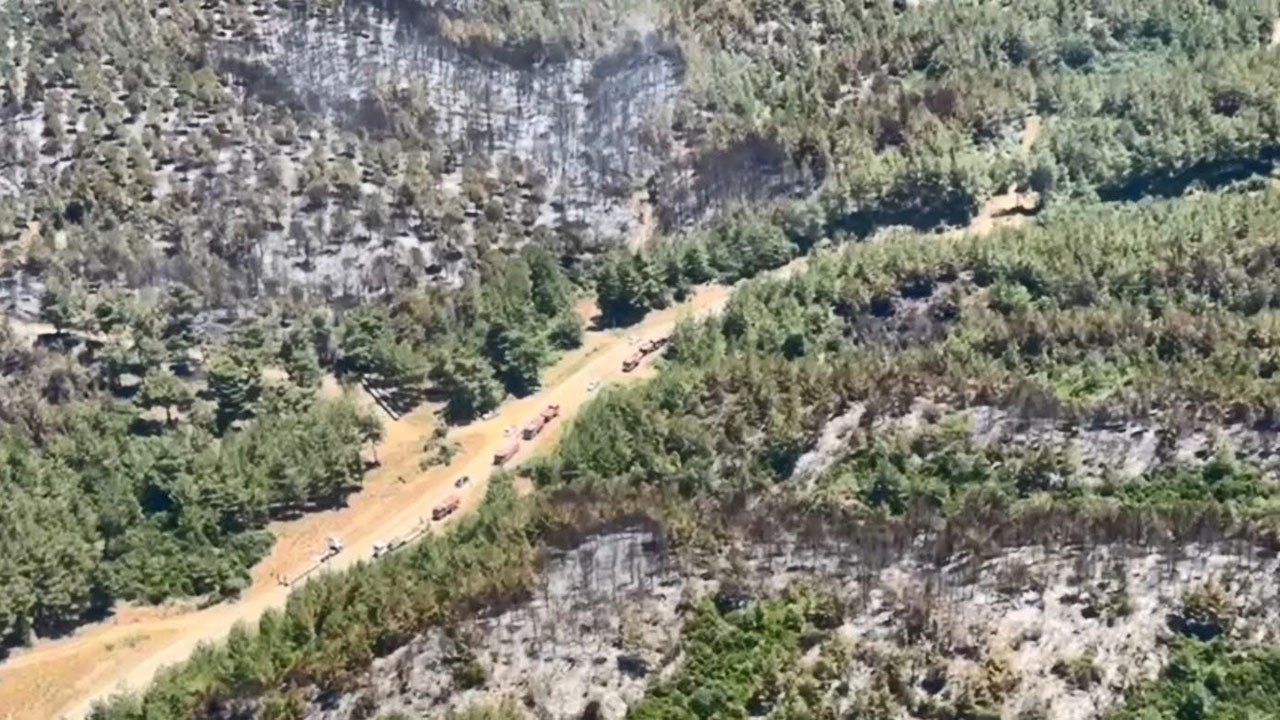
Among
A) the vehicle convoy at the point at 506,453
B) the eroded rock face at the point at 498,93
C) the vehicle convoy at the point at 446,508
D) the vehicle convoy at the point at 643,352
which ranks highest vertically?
the eroded rock face at the point at 498,93

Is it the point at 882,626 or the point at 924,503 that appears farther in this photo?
the point at 924,503

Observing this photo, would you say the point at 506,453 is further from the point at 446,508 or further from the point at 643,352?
the point at 643,352

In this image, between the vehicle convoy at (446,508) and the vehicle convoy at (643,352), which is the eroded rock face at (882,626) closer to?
the vehicle convoy at (446,508)

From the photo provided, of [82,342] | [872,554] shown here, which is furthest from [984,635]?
[82,342]

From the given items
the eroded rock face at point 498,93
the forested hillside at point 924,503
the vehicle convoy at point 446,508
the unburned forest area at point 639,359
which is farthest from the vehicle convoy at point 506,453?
the eroded rock face at point 498,93

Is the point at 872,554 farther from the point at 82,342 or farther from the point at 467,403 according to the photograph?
the point at 82,342

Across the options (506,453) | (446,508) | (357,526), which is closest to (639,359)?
(506,453)
